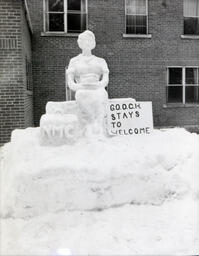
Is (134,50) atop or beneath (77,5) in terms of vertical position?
beneath

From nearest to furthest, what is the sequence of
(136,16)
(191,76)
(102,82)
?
1. (102,82)
2. (136,16)
3. (191,76)

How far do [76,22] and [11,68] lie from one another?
4.78 metres

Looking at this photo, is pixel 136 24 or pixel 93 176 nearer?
pixel 93 176

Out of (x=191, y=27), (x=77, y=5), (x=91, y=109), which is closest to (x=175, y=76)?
(x=191, y=27)

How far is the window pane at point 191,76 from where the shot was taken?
42.7 feet

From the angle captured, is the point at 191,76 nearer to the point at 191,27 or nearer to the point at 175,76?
the point at 175,76

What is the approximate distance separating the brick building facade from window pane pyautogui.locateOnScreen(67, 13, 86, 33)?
3 cm

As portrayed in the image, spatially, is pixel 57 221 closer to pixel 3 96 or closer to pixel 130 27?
pixel 3 96

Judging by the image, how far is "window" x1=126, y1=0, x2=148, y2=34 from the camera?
12.1 metres

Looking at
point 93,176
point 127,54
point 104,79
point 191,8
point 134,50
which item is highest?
point 191,8

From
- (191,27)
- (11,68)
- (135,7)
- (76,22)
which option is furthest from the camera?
(191,27)

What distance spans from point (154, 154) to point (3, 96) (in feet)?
13.1

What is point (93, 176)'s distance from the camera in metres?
4.47

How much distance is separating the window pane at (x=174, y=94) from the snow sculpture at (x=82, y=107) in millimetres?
7024
